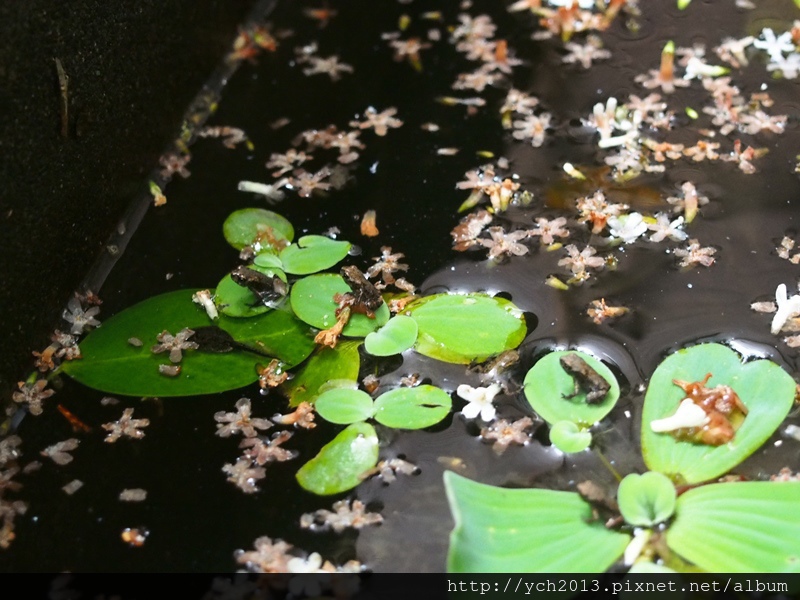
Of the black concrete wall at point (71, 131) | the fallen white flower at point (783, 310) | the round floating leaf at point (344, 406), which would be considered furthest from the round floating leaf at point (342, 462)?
the fallen white flower at point (783, 310)

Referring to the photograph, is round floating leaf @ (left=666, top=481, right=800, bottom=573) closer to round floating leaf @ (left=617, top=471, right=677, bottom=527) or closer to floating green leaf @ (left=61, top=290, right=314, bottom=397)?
round floating leaf @ (left=617, top=471, right=677, bottom=527)

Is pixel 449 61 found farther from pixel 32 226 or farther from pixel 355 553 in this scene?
pixel 355 553

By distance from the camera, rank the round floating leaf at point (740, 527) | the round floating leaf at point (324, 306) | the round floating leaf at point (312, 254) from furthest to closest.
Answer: the round floating leaf at point (312, 254), the round floating leaf at point (324, 306), the round floating leaf at point (740, 527)

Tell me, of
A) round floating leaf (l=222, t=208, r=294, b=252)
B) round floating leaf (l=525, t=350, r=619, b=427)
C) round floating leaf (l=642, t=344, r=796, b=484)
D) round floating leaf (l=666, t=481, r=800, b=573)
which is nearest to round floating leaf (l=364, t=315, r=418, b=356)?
round floating leaf (l=525, t=350, r=619, b=427)

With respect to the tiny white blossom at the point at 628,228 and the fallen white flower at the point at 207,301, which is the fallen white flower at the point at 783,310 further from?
the fallen white flower at the point at 207,301

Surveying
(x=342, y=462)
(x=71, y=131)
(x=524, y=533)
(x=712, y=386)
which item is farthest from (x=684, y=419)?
(x=71, y=131)

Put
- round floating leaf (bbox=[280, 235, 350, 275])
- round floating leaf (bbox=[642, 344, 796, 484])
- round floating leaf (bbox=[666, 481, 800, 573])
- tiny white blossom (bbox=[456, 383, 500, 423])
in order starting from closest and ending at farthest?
round floating leaf (bbox=[666, 481, 800, 573])
round floating leaf (bbox=[642, 344, 796, 484])
tiny white blossom (bbox=[456, 383, 500, 423])
round floating leaf (bbox=[280, 235, 350, 275])
